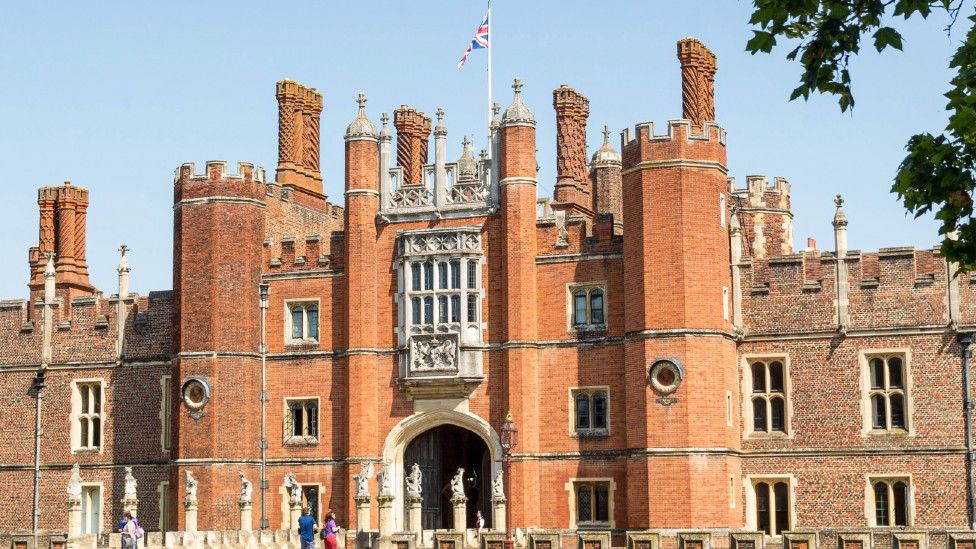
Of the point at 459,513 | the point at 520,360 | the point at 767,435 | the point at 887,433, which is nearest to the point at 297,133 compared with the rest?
the point at 520,360

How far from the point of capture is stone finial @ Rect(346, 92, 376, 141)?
42.4 metres

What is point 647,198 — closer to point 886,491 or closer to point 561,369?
point 561,369

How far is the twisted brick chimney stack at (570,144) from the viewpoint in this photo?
46.8 m

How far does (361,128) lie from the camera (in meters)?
42.5

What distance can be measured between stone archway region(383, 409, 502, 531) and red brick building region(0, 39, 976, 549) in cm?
6

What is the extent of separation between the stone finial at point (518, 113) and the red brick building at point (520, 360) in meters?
0.06

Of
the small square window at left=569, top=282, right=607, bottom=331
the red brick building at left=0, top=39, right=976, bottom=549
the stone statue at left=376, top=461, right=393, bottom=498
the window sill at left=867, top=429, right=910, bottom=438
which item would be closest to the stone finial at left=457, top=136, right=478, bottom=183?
the red brick building at left=0, top=39, right=976, bottom=549

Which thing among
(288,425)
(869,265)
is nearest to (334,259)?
(288,425)

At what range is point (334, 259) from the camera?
4297cm

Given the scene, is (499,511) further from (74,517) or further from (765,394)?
(74,517)

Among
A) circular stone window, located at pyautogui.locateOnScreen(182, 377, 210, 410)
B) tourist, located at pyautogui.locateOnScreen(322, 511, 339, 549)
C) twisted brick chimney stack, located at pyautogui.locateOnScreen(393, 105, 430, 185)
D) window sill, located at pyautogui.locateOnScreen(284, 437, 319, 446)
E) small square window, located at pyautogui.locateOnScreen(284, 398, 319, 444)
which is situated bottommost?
tourist, located at pyautogui.locateOnScreen(322, 511, 339, 549)

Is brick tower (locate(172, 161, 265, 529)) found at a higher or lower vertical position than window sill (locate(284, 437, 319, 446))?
higher

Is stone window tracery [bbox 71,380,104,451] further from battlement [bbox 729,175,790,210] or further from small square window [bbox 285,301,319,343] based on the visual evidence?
battlement [bbox 729,175,790,210]

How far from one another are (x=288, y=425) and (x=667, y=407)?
1097 cm
